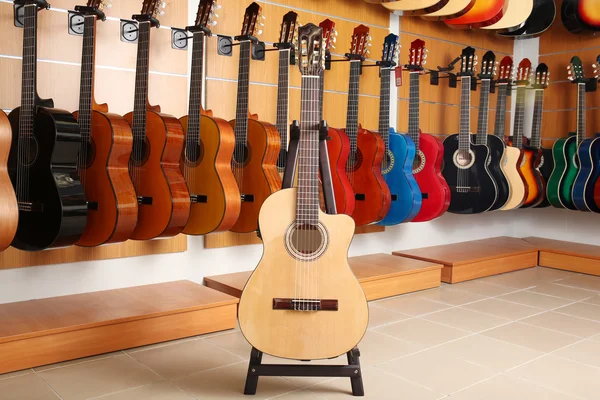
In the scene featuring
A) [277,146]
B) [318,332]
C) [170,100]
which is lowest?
[318,332]

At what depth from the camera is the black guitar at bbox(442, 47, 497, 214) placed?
4734mm

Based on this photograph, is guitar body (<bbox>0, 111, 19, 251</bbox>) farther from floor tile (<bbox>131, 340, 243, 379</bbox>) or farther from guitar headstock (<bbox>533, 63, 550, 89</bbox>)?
guitar headstock (<bbox>533, 63, 550, 89</bbox>)

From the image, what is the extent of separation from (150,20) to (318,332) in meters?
1.85

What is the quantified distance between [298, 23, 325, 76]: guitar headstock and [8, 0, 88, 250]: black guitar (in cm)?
109

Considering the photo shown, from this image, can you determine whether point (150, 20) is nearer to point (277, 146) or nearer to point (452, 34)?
point (277, 146)

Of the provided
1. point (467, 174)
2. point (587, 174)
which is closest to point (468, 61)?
point (467, 174)

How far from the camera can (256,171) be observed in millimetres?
3471

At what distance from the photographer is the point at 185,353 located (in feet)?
9.84

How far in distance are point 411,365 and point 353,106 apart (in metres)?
1.87

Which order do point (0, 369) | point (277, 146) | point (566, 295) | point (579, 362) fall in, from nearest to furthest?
point (0, 369) → point (579, 362) → point (277, 146) → point (566, 295)

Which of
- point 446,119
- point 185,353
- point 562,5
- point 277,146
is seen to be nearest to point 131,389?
point 185,353

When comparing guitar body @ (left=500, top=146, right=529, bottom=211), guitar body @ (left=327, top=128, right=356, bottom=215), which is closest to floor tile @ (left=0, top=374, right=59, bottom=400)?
guitar body @ (left=327, top=128, right=356, bottom=215)

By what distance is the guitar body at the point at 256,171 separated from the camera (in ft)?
11.3

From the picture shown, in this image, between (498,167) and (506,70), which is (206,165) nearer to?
(498,167)
